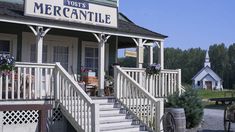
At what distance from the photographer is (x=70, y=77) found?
12.3 meters

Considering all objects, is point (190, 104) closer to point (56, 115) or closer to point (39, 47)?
point (56, 115)

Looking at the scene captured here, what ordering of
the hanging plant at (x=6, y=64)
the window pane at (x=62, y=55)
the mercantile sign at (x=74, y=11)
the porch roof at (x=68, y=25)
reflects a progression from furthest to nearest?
the window pane at (x=62, y=55), the mercantile sign at (x=74, y=11), the porch roof at (x=68, y=25), the hanging plant at (x=6, y=64)

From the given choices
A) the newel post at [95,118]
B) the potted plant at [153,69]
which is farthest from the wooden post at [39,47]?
the potted plant at [153,69]

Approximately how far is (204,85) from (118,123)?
3851 inches

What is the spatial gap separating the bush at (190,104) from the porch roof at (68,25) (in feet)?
10.5

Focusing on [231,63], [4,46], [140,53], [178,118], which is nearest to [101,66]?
[140,53]

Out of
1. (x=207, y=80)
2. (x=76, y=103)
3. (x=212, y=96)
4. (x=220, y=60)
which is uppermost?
(x=220, y=60)

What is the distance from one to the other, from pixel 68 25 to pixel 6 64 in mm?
3692

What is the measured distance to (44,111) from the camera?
11875mm

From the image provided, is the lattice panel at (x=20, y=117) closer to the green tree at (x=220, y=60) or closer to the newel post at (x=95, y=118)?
the newel post at (x=95, y=118)

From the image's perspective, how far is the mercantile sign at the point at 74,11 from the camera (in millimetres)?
14156

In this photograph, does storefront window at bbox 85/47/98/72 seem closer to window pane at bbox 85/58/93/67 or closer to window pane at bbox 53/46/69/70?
window pane at bbox 85/58/93/67

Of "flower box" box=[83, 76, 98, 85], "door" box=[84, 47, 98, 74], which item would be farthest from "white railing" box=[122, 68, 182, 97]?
"door" box=[84, 47, 98, 74]

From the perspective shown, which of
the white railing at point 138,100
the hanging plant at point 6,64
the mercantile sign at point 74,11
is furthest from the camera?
the mercantile sign at point 74,11
